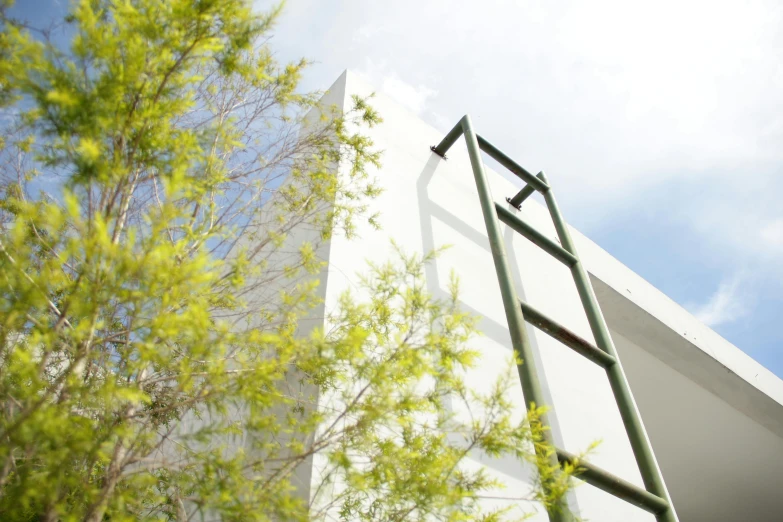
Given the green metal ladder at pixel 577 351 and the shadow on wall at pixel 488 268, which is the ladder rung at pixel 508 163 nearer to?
the green metal ladder at pixel 577 351

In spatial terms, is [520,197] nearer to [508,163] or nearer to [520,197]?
[520,197]

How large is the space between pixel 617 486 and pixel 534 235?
3.99 feet

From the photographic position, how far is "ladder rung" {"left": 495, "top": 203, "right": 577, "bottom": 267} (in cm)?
220

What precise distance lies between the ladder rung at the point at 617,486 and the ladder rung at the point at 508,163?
6.05 feet

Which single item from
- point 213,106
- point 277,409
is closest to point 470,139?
point 213,106

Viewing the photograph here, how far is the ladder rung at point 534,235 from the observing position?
2.20m

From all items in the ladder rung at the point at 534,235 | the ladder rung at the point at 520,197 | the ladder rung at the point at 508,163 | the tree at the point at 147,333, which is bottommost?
the tree at the point at 147,333

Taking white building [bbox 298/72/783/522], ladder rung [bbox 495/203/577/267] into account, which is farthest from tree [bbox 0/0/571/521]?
ladder rung [bbox 495/203/577/267]

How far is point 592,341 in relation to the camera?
2.89m

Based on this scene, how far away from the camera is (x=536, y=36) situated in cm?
330

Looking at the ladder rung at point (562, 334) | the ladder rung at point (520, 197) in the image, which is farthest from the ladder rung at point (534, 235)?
the ladder rung at point (520, 197)

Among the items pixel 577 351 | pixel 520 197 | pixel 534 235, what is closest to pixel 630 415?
pixel 577 351

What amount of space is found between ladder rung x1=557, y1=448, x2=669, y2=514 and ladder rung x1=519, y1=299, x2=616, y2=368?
499 millimetres

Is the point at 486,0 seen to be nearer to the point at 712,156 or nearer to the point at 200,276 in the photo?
the point at 712,156
